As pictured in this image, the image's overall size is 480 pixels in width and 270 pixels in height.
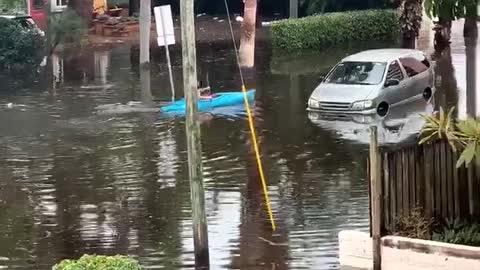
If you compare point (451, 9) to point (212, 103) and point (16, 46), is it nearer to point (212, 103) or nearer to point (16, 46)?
point (212, 103)

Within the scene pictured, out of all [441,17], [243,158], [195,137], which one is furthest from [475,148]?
[243,158]

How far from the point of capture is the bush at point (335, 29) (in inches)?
1462

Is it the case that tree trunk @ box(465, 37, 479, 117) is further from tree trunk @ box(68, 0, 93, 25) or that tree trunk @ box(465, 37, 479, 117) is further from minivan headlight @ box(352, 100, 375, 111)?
tree trunk @ box(68, 0, 93, 25)

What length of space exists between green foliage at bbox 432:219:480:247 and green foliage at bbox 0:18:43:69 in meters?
23.9

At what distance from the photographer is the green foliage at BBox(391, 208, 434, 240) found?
10.7 m

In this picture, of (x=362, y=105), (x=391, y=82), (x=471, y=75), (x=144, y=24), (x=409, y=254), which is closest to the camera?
(x=409, y=254)

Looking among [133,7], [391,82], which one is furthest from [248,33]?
[133,7]

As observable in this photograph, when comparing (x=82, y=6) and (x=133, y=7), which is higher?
(x=82, y=6)

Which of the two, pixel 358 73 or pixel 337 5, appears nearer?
pixel 358 73

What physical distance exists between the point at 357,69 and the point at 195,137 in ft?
43.5

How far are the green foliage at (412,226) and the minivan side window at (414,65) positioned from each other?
1329cm

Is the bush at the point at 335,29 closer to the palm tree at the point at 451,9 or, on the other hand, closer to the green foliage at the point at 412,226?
the green foliage at the point at 412,226

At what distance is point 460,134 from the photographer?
411 inches

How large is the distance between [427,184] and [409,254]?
3.00 feet
